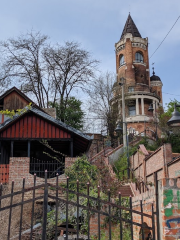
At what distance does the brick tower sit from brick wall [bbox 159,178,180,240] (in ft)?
116

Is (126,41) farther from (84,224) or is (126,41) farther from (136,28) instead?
(84,224)

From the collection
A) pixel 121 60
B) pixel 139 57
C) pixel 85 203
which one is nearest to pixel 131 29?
pixel 139 57

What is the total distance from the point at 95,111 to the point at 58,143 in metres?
18.4

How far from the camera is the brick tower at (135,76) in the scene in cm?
4212

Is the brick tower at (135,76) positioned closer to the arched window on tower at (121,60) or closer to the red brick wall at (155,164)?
Result: the arched window on tower at (121,60)

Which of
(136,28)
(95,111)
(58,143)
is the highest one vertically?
(136,28)

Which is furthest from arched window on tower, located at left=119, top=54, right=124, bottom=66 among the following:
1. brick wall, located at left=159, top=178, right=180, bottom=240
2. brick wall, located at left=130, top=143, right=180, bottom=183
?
brick wall, located at left=159, top=178, right=180, bottom=240

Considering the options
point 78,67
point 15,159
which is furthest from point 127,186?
point 78,67

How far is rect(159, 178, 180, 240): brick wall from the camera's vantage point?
434cm

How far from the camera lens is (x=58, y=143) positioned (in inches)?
672

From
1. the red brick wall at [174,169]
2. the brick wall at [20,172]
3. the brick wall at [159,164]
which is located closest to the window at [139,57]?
the brick wall at [159,164]

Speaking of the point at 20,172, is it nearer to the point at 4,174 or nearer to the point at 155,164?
the point at 4,174

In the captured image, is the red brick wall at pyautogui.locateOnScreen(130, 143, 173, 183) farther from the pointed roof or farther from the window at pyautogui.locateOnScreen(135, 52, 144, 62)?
the pointed roof

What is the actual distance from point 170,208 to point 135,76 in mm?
42288
